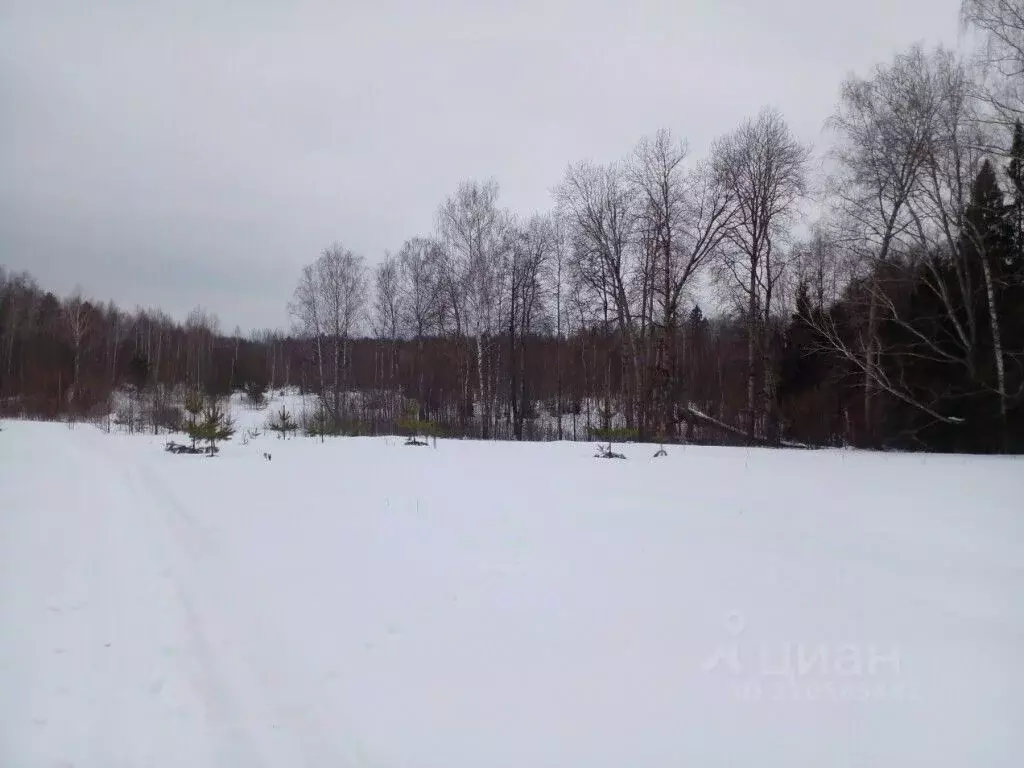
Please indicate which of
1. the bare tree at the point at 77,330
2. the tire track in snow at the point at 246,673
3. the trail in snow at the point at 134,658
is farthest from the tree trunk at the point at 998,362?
the bare tree at the point at 77,330

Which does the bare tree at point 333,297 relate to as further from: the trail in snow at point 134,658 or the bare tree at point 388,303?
the trail in snow at point 134,658

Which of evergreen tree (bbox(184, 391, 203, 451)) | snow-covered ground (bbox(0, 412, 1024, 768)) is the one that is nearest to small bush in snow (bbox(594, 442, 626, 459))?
snow-covered ground (bbox(0, 412, 1024, 768))

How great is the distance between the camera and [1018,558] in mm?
4969

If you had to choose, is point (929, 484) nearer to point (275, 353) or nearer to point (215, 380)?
point (215, 380)

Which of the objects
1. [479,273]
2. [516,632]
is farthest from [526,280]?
[516,632]

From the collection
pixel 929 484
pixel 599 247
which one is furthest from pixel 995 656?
pixel 599 247

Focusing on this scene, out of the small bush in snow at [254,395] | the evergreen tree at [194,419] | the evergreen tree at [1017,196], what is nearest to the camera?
the evergreen tree at [1017,196]

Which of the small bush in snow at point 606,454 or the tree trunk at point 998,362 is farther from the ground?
the tree trunk at point 998,362

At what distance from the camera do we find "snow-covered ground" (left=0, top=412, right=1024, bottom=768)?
266 cm

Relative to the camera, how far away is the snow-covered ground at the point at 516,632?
8.71 ft

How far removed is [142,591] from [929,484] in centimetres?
1019

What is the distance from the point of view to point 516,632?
3.76 metres

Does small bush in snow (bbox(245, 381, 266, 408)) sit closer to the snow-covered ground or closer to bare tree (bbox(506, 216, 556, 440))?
bare tree (bbox(506, 216, 556, 440))

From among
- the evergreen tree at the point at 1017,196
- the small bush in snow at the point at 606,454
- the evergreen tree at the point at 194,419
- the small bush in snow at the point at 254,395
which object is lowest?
the small bush in snow at the point at 606,454
